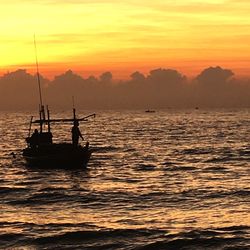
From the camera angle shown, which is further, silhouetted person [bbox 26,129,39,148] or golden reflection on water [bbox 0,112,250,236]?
silhouetted person [bbox 26,129,39,148]

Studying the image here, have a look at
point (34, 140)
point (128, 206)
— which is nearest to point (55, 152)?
point (34, 140)

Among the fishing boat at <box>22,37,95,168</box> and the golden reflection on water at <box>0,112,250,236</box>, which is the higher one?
the fishing boat at <box>22,37,95,168</box>

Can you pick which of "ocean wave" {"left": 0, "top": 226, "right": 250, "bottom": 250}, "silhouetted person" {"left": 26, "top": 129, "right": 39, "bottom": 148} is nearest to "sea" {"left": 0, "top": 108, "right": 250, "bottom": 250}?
"ocean wave" {"left": 0, "top": 226, "right": 250, "bottom": 250}

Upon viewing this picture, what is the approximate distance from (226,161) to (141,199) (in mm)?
24643

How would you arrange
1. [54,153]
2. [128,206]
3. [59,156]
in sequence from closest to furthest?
[128,206], [59,156], [54,153]

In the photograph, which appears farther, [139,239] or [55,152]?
[55,152]

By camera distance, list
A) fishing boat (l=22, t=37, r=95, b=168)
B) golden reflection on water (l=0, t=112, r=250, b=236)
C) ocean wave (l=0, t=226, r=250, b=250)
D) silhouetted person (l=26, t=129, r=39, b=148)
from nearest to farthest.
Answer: ocean wave (l=0, t=226, r=250, b=250)
golden reflection on water (l=0, t=112, r=250, b=236)
fishing boat (l=22, t=37, r=95, b=168)
silhouetted person (l=26, t=129, r=39, b=148)

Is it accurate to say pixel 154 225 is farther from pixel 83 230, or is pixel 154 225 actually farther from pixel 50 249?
pixel 50 249

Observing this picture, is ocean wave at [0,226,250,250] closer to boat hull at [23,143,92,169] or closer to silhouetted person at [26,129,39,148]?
boat hull at [23,143,92,169]

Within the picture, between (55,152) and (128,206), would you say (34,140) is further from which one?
(128,206)

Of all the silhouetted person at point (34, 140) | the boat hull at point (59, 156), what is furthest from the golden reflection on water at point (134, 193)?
the silhouetted person at point (34, 140)

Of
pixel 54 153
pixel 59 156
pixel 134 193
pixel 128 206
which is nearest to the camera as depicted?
pixel 128 206

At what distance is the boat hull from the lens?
4428 cm

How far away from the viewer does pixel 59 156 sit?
146ft
